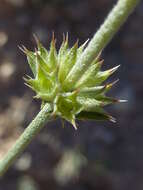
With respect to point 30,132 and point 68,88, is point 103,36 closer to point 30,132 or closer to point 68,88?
point 68,88

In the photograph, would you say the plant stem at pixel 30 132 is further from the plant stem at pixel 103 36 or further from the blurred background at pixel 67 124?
the blurred background at pixel 67 124

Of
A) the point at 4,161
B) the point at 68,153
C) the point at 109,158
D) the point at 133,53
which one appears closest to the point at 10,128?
the point at 68,153

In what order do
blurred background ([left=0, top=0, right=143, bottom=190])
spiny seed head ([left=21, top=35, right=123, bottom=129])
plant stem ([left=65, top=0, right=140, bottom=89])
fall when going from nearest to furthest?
1. plant stem ([left=65, top=0, right=140, bottom=89])
2. spiny seed head ([left=21, top=35, right=123, bottom=129])
3. blurred background ([left=0, top=0, right=143, bottom=190])

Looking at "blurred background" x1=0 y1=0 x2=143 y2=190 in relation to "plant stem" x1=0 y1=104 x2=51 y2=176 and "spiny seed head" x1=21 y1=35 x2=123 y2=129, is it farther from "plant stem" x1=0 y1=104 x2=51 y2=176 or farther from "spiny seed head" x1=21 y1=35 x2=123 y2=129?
"spiny seed head" x1=21 y1=35 x2=123 y2=129

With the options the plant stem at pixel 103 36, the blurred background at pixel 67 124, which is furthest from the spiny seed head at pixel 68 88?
the blurred background at pixel 67 124

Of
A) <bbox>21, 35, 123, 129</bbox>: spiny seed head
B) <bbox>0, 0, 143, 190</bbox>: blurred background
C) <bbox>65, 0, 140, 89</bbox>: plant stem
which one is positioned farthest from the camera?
<bbox>0, 0, 143, 190</bbox>: blurred background

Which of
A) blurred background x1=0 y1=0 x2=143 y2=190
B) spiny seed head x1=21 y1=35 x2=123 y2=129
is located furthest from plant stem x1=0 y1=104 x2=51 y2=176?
blurred background x1=0 y1=0 x2=143 y2=190

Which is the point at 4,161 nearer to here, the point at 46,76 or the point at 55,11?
the point at 46,76
